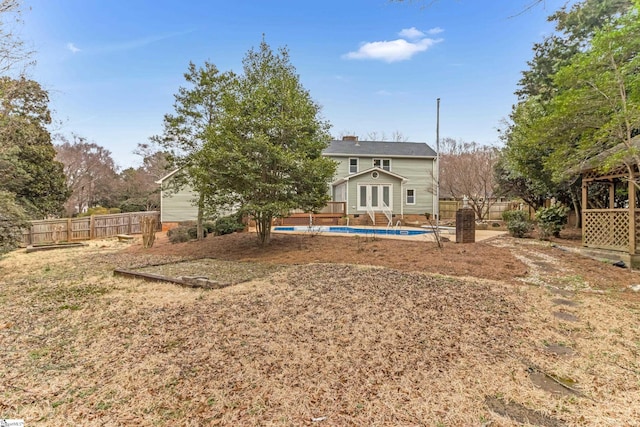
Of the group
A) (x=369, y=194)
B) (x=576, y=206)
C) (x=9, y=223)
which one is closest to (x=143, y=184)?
(x=369, y=194)

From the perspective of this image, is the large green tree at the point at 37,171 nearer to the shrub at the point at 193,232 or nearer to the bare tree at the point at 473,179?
the shrub at the point at 193,232

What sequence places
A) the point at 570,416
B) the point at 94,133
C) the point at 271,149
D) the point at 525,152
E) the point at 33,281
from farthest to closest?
1. the point at 94,133
2. the point at 525,152
3. the point at 271,149
4. the point at 33,281
5. the point at 570,416

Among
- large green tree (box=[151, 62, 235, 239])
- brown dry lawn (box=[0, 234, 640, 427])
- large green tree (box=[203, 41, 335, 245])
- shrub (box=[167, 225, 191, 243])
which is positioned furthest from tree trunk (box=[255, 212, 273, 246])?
shrub (box=[167, 225, 191, 243])

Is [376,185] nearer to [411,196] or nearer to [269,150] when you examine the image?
[411,196]

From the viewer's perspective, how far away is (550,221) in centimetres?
1223

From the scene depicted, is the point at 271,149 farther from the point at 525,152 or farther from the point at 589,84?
the point at 525,152

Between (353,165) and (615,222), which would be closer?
(615,222)

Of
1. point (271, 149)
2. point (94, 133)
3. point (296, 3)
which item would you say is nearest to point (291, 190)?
point (271, 149)

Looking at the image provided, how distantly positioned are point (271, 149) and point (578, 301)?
24.1 feet

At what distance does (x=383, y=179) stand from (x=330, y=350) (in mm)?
19196

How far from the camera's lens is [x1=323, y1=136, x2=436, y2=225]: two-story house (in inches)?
842

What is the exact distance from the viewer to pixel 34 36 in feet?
24.6

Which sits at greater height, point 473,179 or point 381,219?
point 473,179

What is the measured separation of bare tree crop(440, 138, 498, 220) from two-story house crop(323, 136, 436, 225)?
95.9 inches
